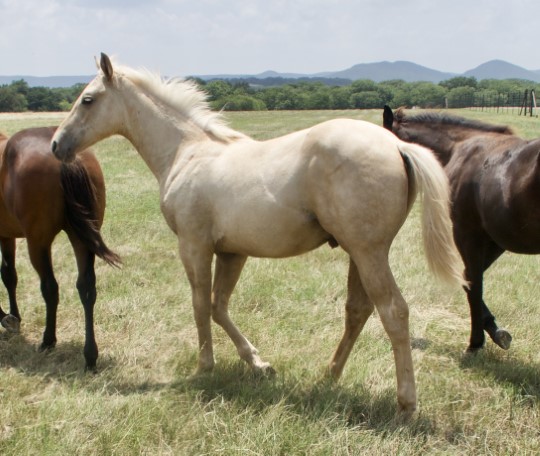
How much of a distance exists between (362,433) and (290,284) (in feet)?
9.35

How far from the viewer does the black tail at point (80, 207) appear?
4359 millimetres

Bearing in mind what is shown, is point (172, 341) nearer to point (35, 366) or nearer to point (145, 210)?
point (35, 366)

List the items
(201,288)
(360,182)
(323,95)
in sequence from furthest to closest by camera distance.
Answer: (323,95)
(201,288)
(360,182)

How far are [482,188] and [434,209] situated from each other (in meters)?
1.32

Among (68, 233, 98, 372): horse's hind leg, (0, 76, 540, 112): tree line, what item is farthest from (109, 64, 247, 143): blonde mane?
(0, 76, 540, 112): tree line

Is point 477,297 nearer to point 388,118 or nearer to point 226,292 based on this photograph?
point 388,118

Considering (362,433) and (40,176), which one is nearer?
(362,433)

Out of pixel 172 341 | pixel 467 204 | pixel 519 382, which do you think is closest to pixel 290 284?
pixel 172 341

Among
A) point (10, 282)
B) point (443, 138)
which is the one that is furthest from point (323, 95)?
point (10, 282)

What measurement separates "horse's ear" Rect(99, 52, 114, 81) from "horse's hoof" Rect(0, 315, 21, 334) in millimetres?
2356

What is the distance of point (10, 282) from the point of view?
5.29 metres

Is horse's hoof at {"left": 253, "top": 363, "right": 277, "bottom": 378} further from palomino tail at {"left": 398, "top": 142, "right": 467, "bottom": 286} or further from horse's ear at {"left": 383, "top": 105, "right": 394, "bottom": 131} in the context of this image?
horse's ear at {"left": 383, "top": 105, "right": 394, "bottom": 131}

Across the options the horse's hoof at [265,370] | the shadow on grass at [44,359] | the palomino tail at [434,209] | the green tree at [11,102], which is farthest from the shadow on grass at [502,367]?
the green tree at [11,102]

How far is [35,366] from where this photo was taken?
431cm
